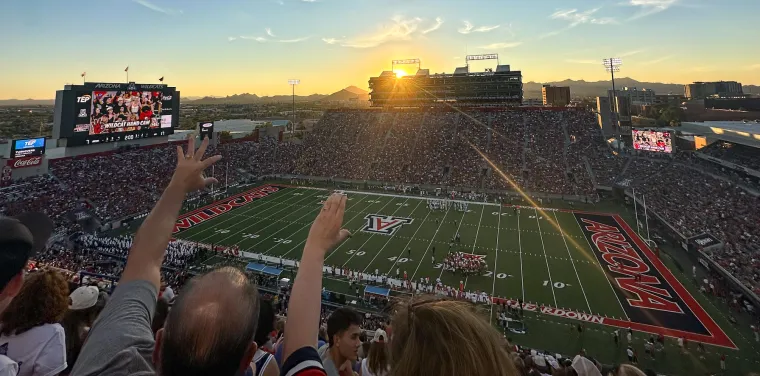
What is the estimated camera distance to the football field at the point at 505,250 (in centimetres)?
1555

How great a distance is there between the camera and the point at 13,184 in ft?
94.7

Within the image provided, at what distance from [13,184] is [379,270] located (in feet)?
100

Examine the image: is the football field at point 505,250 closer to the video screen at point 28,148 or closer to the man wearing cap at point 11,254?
the video screen at point 28,148

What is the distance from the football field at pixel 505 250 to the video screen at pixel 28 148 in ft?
48.9

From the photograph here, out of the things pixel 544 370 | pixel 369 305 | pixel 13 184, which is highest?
pixel 13 184

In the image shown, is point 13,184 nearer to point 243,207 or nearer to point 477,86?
point 243,207

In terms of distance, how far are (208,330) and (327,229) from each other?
849 mm

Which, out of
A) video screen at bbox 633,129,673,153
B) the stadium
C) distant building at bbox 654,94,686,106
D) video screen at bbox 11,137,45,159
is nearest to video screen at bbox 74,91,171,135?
the stadium

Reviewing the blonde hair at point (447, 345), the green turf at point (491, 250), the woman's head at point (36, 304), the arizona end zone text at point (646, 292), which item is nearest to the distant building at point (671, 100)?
the arizona end zone text at point (646, 292)

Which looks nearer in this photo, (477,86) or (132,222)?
(132,222)

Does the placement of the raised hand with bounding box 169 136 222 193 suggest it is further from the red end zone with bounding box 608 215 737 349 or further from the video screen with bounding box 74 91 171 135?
the video screen with bounding box 74 91 171 135

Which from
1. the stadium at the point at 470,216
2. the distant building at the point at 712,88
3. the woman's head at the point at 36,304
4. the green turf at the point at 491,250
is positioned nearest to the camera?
the woman's head at the point at 36,304

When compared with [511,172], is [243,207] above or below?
below

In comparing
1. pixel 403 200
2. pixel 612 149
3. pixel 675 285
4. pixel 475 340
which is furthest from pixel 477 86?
pixel 475 340
